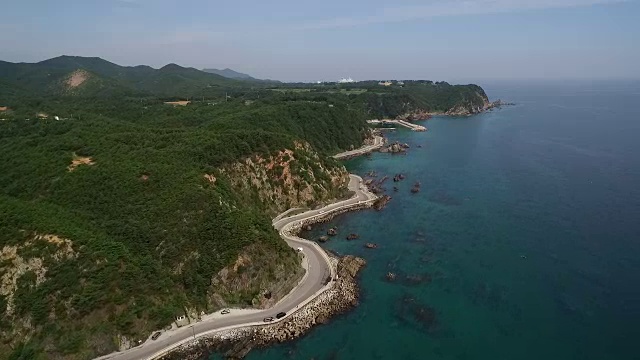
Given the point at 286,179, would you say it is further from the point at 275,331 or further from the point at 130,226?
the point at 275,331

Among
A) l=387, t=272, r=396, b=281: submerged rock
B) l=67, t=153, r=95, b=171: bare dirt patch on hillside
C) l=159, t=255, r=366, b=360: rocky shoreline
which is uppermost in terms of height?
l=67, t=153, r=95, b=171: bare dirt patch on hillside

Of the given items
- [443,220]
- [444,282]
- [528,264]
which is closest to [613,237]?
[528,264]

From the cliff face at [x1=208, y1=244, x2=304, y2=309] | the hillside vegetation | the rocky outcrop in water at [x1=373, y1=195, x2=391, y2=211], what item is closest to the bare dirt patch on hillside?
the hillside vegetation

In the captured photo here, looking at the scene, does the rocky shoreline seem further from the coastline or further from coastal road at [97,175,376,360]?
coastal road at [97,175,376,360]

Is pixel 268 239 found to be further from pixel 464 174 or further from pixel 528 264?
pixel 464 174

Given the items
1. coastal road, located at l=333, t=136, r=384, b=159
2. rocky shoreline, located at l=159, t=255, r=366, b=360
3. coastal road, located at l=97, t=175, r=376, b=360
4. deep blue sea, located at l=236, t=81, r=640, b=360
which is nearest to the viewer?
coastal road, located at l=97, t=175, r=376, b=360

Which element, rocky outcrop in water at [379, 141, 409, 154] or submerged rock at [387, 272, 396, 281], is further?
rocky outcrop in water at [379, 141, 409, 154]

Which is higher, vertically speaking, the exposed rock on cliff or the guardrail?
the exposed rock on cliff

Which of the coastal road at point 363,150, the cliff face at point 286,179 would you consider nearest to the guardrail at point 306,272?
the cliff face at point 286,179
